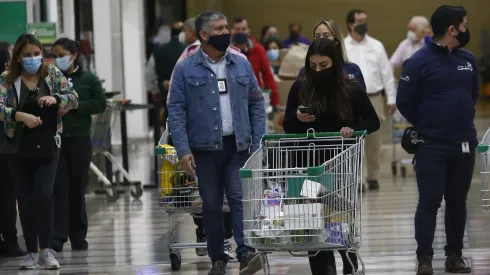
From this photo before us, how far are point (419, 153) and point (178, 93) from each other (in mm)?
1794

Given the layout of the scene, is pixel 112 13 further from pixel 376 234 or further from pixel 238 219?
pixel 238 219

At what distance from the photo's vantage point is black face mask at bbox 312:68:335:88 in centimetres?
808

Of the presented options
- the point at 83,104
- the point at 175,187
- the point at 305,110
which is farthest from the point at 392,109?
the point at 305,110

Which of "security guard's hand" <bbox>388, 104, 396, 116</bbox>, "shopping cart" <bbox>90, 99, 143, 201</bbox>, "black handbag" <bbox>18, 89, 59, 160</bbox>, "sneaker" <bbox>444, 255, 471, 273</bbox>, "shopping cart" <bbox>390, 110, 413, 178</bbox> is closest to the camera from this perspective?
"sneaker" <bbox>444, 255, 471, 273</bbox>

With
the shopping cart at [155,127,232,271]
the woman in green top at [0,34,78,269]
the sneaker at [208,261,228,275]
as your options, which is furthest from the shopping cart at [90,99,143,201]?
the sneaker at [208,261,228,275]

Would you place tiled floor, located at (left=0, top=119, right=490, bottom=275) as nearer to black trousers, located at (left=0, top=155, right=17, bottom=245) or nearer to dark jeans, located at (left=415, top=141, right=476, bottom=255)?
black trousers, located at (left=0, top=155, right=17, bottom=245)

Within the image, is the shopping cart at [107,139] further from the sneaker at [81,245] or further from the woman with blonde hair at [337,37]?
the woman with blonde hair at [337,37]

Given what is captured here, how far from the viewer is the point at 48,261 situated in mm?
10109

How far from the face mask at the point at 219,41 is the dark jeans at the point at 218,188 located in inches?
25.8

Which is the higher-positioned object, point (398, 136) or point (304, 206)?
point (304, 206)

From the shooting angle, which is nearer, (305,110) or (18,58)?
(305,110)

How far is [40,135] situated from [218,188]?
6.66ft

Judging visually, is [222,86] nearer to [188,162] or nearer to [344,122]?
[188,162]

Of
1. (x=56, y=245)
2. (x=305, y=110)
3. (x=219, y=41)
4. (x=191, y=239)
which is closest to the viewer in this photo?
(x=305, y=110)
